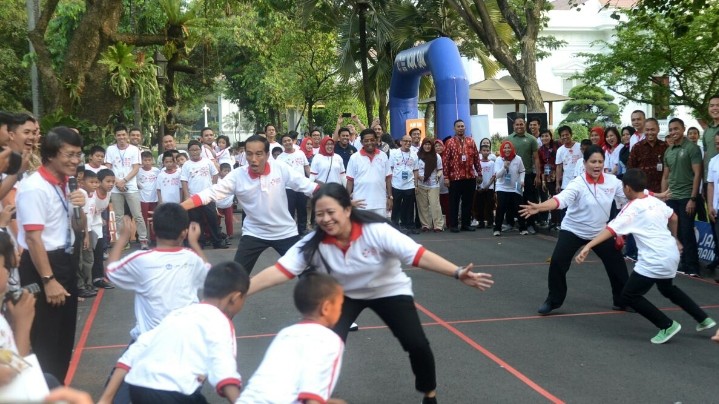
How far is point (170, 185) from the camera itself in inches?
553

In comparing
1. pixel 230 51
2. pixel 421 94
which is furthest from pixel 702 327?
pixel 230 51

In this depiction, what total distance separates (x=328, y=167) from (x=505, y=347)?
779cm

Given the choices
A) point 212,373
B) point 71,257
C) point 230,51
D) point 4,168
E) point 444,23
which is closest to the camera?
point 212,373

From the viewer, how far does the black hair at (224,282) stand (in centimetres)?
407

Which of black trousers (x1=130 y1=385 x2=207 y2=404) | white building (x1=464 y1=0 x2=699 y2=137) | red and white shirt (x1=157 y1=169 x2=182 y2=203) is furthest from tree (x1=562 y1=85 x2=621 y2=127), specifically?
black trousers (x1=130 y1=385 x2=207 y2=404)

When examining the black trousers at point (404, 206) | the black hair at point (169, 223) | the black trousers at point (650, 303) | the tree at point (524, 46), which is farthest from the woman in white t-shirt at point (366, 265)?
the tree at point (524, 46)

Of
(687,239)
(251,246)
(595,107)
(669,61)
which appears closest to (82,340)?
(251,246)

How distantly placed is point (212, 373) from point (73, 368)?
141 inches

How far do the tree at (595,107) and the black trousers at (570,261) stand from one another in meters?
31.8

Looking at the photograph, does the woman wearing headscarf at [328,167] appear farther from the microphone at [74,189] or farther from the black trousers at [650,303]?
the microphone at [74,189]

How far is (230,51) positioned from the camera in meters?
34.7

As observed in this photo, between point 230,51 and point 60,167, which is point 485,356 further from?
point 230,51

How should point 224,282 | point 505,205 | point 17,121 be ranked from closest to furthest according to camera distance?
point 224,282, point 17,121, point 505,205

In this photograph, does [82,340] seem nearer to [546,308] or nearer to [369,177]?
[546,308]
